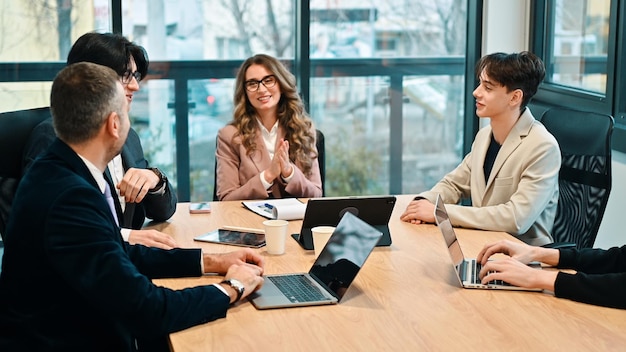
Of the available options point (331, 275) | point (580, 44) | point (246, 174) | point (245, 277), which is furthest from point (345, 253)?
point (580, 44)

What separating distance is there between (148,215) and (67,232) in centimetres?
119

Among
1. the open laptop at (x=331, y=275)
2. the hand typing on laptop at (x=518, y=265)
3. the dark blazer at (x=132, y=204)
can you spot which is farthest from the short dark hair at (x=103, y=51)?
the hand typing on laptop at (x=518, y=265)

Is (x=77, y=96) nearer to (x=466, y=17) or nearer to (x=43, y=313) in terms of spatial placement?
(x=43, y=313)

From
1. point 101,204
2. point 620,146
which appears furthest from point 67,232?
point 620,146

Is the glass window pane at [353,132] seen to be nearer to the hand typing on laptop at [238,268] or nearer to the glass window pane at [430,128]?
the glass window pane at [430,128]

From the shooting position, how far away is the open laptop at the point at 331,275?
6.89 ft

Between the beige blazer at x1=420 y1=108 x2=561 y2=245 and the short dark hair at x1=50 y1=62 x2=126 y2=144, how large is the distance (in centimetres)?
139

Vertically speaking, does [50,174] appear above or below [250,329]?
above

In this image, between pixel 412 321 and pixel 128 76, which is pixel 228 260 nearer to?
pixel 412 321

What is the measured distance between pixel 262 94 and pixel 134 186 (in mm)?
999

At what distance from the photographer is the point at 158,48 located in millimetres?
4746

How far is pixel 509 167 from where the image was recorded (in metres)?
3.12

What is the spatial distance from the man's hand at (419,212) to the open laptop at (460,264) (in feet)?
1.84

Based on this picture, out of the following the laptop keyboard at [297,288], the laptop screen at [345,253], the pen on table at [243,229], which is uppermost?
the laptop screen at [345,253]
